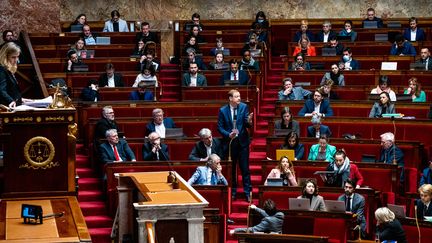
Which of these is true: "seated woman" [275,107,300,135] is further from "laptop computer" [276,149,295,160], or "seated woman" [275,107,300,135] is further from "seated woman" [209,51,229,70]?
A: "seated woman" [209,51,229,70]

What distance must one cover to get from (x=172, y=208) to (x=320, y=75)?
693cm

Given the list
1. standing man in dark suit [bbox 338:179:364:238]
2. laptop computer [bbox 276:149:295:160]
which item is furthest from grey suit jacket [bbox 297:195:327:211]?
laptop computer [bbox 276:149:295:160]

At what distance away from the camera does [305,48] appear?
12.5 metres

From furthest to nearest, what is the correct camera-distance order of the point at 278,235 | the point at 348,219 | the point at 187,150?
1. the point at 187,150
2. the point at 348,219
3. the point at 278,235

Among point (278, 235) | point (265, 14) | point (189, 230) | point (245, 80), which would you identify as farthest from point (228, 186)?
point (265, 14)

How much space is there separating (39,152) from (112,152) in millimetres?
3043

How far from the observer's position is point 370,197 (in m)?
8.41

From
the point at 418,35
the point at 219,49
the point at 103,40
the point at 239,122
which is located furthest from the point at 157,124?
the point at 418,35

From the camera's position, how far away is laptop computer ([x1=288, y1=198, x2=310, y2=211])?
8.02m

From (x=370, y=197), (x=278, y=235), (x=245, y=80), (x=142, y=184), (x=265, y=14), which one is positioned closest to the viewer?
(x=142, y=184)

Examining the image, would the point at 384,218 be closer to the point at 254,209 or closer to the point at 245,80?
the point at 254,209

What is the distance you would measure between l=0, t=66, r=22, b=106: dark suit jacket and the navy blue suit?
3358mm

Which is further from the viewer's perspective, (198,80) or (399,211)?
(198,80)

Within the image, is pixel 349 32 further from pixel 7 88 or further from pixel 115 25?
pixel 7 88
